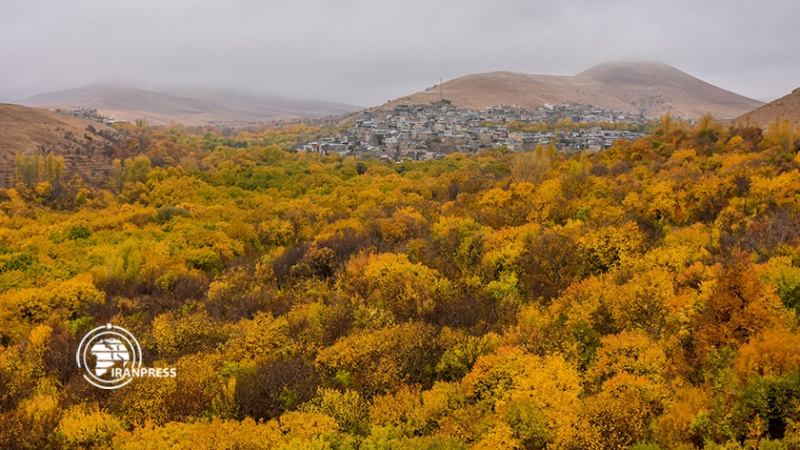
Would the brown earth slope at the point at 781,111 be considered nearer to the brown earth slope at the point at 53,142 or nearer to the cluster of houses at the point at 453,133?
the cluster of houses at the point at 453,133

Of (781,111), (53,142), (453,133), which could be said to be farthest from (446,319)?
(453,133)

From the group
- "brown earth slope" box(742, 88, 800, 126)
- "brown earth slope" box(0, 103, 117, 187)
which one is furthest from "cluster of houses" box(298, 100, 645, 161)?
"brown earth slope" box(0, 103, 117, 187)

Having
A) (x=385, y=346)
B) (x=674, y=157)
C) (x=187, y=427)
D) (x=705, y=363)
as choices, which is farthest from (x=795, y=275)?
(x=674, y=157)

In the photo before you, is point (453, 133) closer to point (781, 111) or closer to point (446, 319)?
point (781, 111)

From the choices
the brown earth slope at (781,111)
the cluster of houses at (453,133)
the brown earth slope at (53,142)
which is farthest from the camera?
the cluster of houses at (453,133)

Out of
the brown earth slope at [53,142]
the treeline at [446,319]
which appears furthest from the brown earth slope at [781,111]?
the brown earth slope at [53,142]

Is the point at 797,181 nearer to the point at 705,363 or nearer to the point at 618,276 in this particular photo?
the point at 618,276

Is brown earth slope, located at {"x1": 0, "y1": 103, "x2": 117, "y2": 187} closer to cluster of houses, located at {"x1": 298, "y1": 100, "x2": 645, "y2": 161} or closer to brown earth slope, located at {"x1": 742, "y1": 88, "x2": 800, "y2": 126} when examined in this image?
cluster of houses, located at {"x1": 298, "y1": 100, "x2": 645, "y2": 161}
